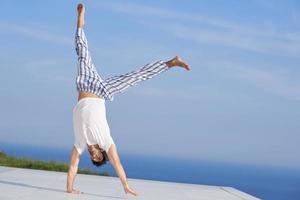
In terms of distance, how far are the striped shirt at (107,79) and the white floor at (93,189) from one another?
128 cm

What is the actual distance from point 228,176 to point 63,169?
402 cm

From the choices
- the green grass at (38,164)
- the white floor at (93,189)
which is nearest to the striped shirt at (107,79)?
the white floor at (93,189)

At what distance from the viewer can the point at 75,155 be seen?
8.26m

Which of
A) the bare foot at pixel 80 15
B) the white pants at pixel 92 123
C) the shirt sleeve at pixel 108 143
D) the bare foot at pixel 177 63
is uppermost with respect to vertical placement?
the bare foot at pixel 80 15

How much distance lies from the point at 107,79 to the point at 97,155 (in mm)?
935

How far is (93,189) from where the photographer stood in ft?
30.2

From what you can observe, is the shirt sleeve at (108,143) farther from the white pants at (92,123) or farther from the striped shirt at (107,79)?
the striped shirt at (107,79)

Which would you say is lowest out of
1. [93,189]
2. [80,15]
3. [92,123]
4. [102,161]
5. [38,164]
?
[93,189]

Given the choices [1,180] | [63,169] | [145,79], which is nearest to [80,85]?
[145,79]

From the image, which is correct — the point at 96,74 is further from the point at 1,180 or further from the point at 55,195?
the point at 1,180

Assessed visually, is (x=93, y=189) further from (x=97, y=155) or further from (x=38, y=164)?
(x=38, y=164)

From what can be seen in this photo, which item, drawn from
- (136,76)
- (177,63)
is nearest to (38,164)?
(136,76)

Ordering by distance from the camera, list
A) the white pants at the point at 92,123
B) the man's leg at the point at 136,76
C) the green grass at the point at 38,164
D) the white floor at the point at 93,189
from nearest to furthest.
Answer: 1. the white floor at the point at 93,189
2. the white pants at the point at 92,123
3. the man's leg at the point at 136,76
4. the green grass at the point at 38,164

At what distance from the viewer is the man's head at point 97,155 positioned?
7984 millimetres
